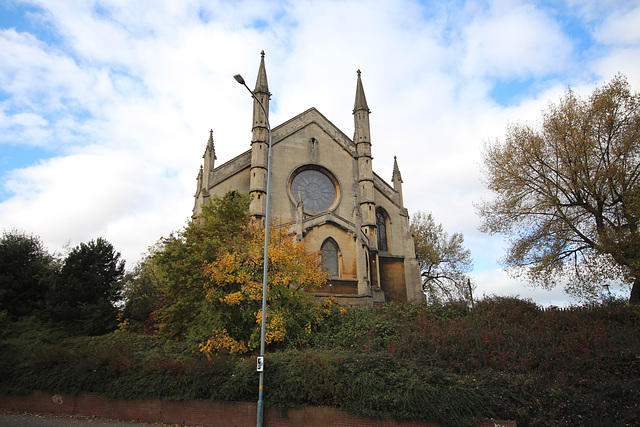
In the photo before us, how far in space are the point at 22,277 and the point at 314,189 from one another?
20.0 metres

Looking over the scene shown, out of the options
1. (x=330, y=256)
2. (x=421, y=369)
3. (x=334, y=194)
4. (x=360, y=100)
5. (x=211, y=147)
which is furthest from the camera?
(x=360, y=100)

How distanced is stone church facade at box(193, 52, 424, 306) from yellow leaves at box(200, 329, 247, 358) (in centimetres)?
1122

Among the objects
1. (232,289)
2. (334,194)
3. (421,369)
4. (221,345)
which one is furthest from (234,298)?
(334,194)

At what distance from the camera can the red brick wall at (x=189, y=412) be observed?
12641mm

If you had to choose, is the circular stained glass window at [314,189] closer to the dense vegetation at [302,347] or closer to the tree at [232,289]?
the dense vegetation at [302,347]

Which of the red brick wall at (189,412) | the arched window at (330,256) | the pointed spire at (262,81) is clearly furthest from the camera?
the pointed spire at (262,81)

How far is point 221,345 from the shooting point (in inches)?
645

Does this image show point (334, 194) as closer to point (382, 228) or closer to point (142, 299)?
point (382, 228)

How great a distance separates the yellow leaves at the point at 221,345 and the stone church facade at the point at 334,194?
11215 mm

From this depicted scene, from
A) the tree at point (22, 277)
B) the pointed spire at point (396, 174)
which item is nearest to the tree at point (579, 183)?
the pointed spire at point (396, 174)

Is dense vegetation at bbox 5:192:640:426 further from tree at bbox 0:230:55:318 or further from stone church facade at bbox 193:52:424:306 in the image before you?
stone church facade at bbox 193:52:424:306

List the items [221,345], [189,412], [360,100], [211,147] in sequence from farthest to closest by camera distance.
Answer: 1. [360,100]
2. [211,147]
3. [221,345]
4. [189,412]

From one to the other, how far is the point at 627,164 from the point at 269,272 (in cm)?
1708

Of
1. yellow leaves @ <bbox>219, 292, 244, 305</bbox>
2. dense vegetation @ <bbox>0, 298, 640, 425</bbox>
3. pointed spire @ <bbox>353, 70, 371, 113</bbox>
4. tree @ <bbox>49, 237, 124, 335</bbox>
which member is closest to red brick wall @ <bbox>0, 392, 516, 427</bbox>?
dense vegetation @ <bbox>0, 298, 640, 425</bbox>
